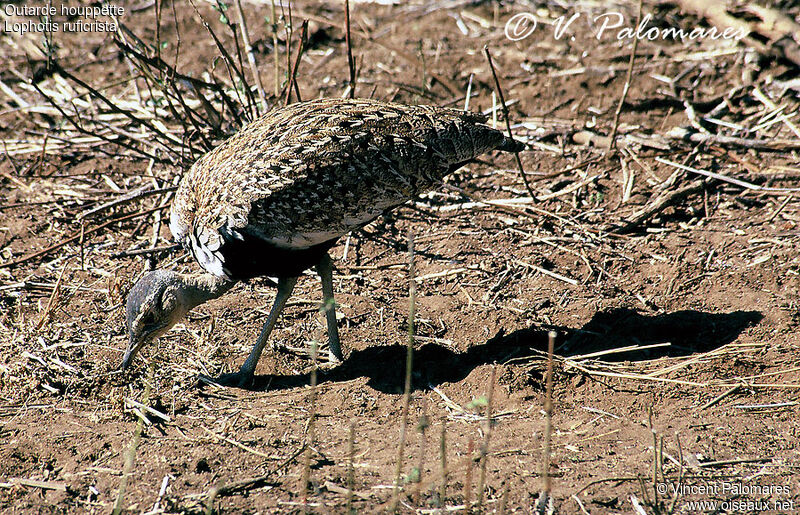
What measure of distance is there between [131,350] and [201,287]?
2.13ft

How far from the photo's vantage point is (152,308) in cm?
503

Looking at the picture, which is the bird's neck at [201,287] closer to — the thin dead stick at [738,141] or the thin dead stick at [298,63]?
the thin dead stick at [298,63]

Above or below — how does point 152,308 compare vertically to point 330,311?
above

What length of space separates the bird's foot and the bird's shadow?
2.9 inches

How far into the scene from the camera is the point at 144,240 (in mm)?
6613

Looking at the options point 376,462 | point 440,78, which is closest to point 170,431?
point 376,462

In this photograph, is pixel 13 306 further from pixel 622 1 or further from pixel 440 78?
pixel 622 1

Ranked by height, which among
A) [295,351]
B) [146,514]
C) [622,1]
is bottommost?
[295,351]

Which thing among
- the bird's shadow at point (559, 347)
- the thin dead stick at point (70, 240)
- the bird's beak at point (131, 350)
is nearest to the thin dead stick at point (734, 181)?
the bird's shadow at point (559, 347)

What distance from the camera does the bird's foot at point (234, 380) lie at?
5.18 metres

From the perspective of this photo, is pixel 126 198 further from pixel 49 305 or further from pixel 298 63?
pixel 298 63

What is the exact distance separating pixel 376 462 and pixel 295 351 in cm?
150

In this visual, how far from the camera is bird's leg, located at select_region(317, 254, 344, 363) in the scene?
17.4 feet

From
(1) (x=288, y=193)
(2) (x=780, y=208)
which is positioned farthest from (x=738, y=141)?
(1) (x=288, y=193)
